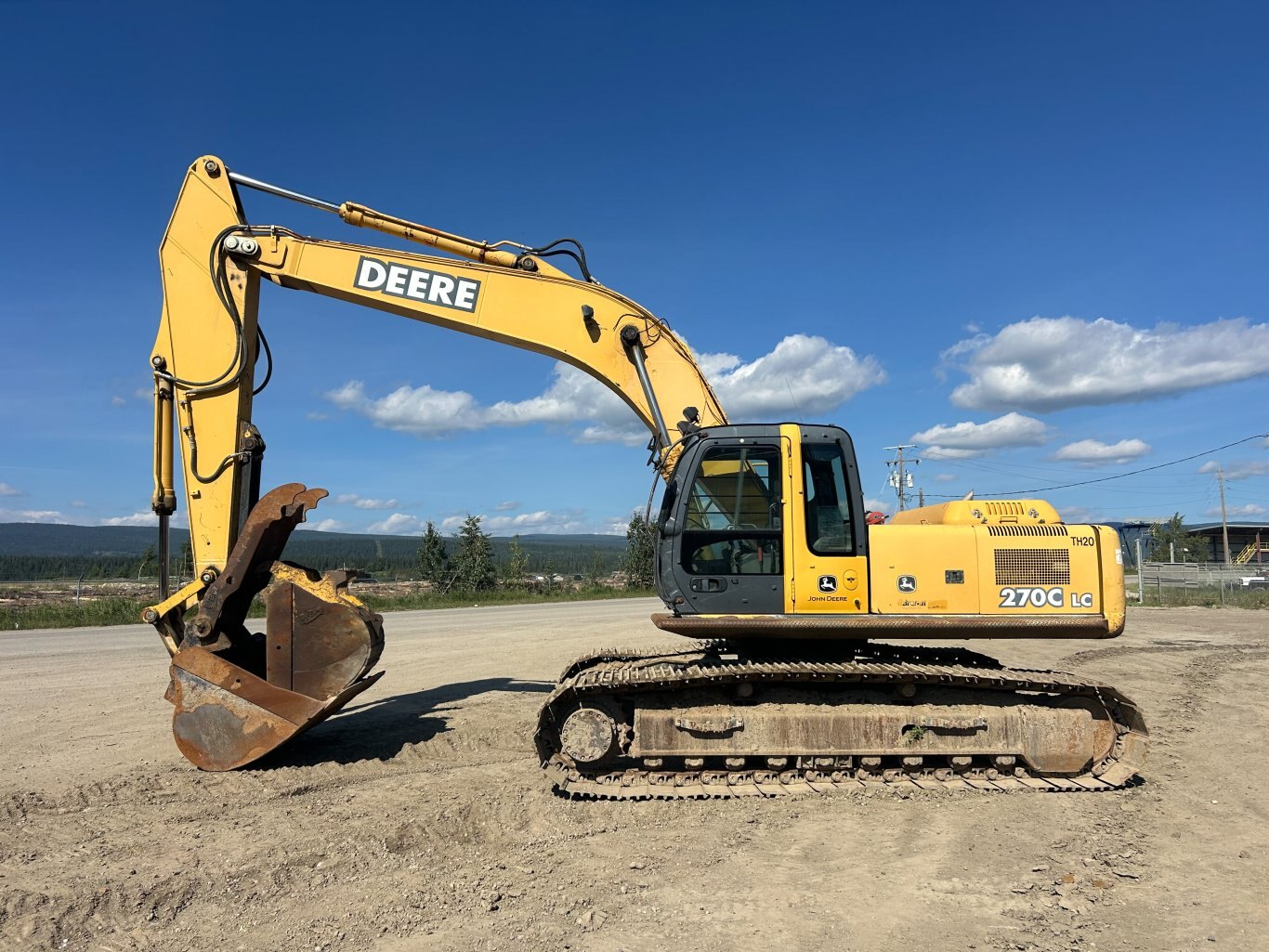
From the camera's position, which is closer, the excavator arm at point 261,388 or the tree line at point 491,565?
the excavator arm at point 261,388

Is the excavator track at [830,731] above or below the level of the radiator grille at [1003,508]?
below

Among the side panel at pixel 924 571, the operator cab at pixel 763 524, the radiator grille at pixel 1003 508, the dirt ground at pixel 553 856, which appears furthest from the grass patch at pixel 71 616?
the radiator grille at pixel 1003 508

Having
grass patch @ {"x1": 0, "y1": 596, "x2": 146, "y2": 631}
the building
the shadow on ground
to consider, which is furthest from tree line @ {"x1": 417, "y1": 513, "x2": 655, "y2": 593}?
the building

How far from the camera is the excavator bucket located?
23.6ft

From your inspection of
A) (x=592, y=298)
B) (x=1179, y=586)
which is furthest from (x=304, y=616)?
(x=1179, y=586)

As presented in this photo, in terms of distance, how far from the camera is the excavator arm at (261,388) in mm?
7262

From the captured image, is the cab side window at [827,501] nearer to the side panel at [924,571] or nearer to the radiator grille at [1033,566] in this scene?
the side panel at [924,571]

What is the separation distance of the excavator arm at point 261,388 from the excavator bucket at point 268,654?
11 millimetres

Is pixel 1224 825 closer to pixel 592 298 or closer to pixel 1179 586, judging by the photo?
pixel 592 298

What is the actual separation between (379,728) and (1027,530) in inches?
268

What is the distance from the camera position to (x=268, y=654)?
741cm

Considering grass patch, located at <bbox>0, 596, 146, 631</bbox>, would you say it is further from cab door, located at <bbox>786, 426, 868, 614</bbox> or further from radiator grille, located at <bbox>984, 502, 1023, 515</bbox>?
radiator grille, located at <bbox>984, 502, 1023, 515</bbox>

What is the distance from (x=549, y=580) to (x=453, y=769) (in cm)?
3532

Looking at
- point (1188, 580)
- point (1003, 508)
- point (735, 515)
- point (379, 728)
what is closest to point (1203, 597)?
point (1188, 580)
